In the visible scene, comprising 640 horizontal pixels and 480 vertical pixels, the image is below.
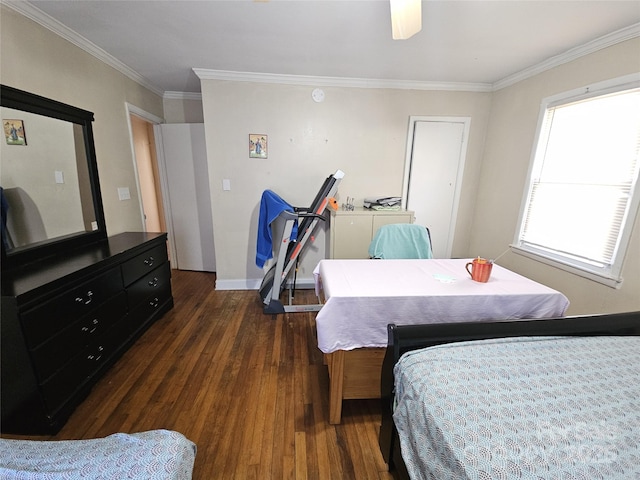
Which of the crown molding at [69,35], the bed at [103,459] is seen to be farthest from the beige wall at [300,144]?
the bed at [103,459]

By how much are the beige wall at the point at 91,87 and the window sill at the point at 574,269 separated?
410cm

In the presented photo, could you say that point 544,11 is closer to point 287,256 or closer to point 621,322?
point 621,322

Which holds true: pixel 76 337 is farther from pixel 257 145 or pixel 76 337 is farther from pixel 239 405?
A: pixel 257 145

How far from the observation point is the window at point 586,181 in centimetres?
190

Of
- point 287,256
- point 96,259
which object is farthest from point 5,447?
point 287,256

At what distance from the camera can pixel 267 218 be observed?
282 cm

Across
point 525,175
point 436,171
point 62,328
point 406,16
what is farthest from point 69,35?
point 525,175

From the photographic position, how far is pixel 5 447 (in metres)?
0.77

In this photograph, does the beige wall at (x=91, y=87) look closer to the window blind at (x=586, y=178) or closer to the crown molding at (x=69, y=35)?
the crown molding at (x=69, y=35)

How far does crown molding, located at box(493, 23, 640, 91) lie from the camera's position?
6.01ft

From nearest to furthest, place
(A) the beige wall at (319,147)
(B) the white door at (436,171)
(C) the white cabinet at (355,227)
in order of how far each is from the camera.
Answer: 1. (A) the beige wall at (319,147)
2. (C) the white cabinet at (355,227)
3. (B) the white door at (436,171)

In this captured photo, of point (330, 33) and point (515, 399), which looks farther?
point (330, 33)

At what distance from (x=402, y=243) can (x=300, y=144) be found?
1.71m

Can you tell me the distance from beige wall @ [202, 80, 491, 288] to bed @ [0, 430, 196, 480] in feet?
8.27
